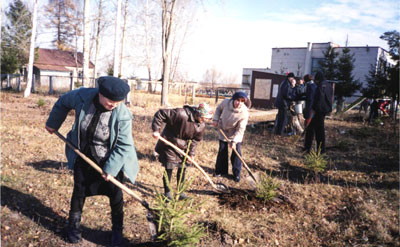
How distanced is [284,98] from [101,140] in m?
7.05

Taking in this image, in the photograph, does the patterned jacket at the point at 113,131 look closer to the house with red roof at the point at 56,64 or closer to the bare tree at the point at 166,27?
the bare tree at the point at 166,27

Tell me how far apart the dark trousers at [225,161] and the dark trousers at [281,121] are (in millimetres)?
4203

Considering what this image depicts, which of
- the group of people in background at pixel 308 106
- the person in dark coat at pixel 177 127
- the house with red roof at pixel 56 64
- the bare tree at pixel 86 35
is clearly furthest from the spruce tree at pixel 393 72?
the house with red roof at pixel 56 64

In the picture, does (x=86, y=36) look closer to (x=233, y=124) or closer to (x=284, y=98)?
(x=284, y=98)

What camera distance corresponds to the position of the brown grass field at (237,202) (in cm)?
348

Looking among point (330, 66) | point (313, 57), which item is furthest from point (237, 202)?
point (313, 57)

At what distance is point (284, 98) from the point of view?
351 inches

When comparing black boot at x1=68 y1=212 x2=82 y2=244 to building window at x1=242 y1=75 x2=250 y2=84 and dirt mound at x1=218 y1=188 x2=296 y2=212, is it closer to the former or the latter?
dirt mound at x1=218 y1=188 x2=296 y2=212

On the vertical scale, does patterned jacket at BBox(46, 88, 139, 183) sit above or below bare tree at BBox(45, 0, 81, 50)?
below

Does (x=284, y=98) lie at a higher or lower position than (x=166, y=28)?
lower

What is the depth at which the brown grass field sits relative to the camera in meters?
3.48

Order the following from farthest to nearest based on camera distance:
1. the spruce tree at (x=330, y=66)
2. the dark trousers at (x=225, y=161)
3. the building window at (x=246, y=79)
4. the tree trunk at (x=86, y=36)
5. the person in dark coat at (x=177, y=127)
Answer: the building window at (x=246, y=79) → the spruce tree at (x=330, y=66) → the tree trunk at (x=86, y=36) → the dark trousers at (x=225, y=161) → the person in dark coat at (x=177, y=127)

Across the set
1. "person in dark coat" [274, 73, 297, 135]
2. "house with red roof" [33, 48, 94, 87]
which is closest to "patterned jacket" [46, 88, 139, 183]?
"person in dark coat" [274, 73, 297, 135]

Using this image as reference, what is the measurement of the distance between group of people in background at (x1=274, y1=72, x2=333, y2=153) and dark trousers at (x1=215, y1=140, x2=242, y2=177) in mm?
1847
